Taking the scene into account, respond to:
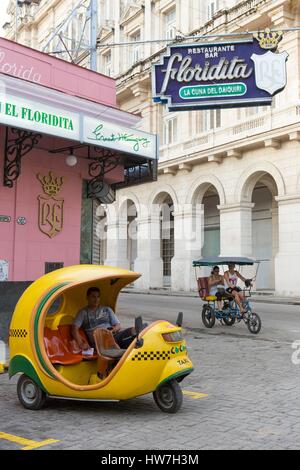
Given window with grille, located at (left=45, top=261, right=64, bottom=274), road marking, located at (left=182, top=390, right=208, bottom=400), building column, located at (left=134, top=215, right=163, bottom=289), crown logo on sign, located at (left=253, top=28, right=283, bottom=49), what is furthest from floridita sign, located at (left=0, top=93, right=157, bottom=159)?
building column, located at (left=134, top=215, right=163, bottom=289)

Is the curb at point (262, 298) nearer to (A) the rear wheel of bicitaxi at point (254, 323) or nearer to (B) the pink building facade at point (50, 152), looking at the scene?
(A) the rear wheel of bicitaxi at point (254, 323)

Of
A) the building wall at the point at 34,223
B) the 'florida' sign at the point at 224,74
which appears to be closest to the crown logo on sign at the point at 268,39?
the 'florida' sign at the point at 224,74

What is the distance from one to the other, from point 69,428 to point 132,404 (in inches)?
45.3

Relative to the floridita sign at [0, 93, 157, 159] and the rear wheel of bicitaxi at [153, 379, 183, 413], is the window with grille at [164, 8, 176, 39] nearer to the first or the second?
the floridita sign at [0, 93, 157, 159]

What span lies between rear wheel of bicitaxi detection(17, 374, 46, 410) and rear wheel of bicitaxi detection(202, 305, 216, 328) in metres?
8.37

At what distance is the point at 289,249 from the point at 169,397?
19.9 meters

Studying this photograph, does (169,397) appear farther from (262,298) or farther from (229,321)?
(262,298)

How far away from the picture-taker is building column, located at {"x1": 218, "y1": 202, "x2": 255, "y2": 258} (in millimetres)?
27172

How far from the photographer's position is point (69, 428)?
527cm

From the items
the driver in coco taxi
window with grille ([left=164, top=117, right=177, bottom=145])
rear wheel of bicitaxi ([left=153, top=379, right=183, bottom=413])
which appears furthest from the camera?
window with grille ([left=164, top=117, right=177, bottom=145])

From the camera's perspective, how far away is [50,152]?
493 inches
